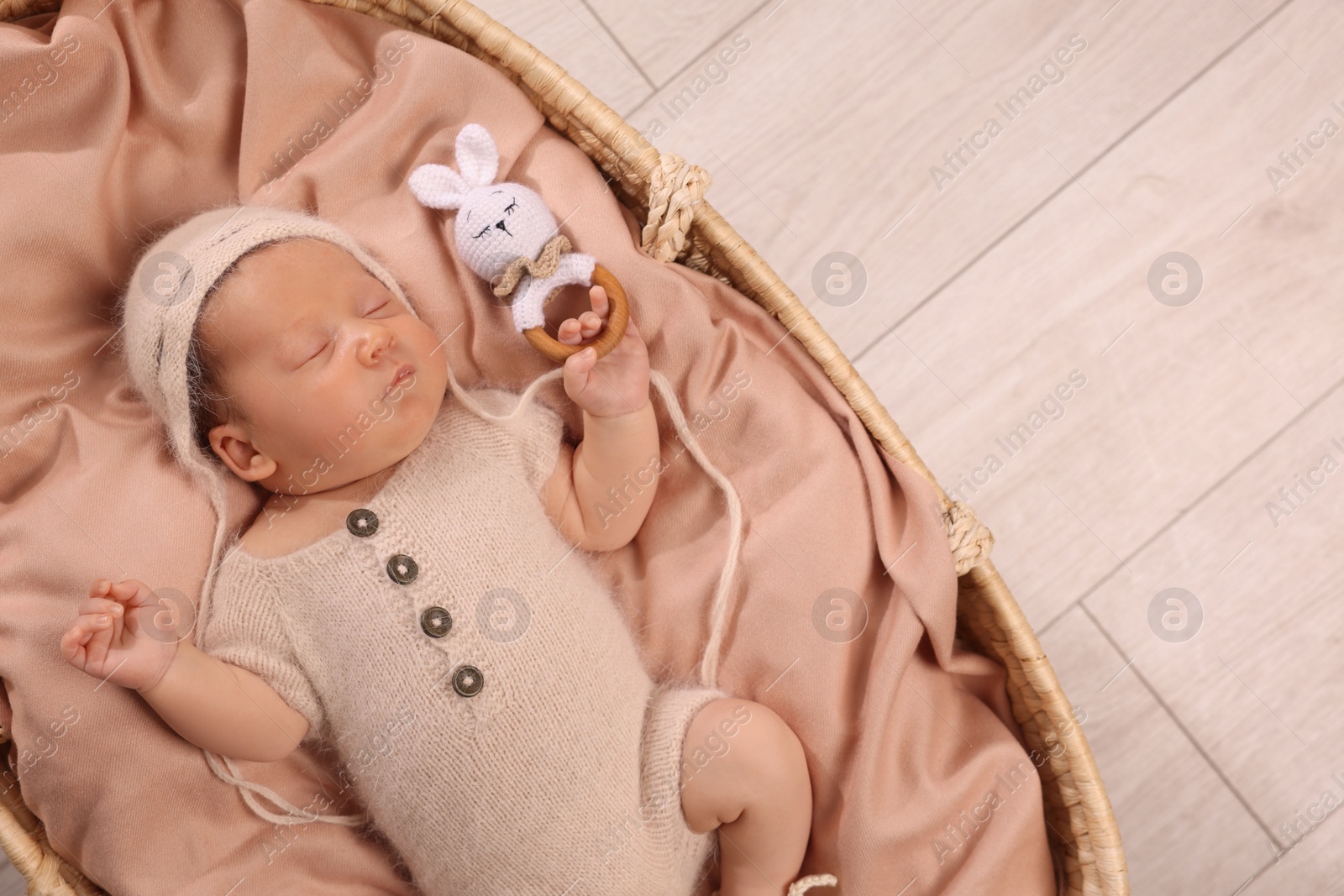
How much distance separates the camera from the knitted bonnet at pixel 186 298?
4.14ft

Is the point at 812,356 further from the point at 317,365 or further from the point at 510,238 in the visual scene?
the point at 317,365

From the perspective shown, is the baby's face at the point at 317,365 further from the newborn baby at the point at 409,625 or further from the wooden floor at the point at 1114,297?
the wooden floor at the point at 1114,297

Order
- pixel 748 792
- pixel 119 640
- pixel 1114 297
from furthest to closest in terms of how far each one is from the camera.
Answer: pixel 1114 297, pixel 748 792, pixel 119 640

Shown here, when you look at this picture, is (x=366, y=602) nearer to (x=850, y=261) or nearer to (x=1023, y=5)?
(x=850, y=261)

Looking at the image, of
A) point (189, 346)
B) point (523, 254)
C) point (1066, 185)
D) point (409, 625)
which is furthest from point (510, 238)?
point (1066, 185)

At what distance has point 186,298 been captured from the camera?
1.26 metres

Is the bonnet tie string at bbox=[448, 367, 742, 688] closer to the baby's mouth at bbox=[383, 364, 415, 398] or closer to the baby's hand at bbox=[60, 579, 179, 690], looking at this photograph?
the baby's mouth at bbox=[383, 364, 415, 398]

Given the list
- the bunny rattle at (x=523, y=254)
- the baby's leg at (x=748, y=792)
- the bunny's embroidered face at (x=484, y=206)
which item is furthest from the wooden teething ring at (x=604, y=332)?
the baby's leg at (x=748, y=792)

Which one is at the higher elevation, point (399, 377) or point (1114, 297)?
point (1114, 297)

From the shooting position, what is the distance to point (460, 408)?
1450 millimetres

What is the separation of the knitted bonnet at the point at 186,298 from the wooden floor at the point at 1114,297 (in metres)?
0.80

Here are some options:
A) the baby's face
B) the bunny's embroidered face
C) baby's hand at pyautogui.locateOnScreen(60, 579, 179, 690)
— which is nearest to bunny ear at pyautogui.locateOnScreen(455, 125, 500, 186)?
the bunny's embroidered face

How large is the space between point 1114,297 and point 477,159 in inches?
45.5

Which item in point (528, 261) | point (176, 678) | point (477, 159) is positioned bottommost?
point (176, 678)
